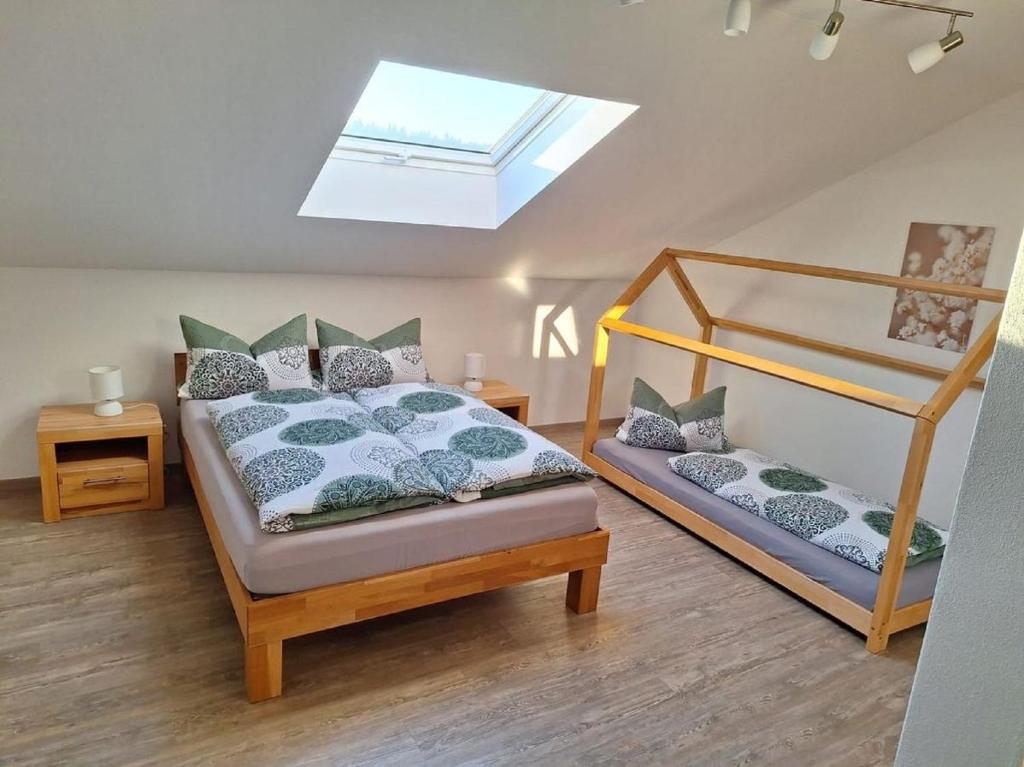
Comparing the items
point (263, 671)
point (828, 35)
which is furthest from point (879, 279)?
point (263, 671)


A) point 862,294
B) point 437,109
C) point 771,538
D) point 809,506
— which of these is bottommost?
point 771,538

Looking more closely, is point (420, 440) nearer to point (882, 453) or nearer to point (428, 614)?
point (428, 614)

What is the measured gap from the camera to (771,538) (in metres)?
2.94

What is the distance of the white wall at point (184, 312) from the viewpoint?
10.5 feet

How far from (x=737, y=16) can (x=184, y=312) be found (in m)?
2.85

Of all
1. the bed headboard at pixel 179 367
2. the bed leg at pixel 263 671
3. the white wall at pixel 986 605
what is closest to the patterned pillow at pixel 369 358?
the bed headboard at pixel 179 367

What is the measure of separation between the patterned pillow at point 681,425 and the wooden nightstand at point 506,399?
2.10ft

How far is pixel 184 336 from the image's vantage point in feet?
11.0

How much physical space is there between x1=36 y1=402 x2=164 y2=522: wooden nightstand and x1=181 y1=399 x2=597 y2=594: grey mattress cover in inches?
24.0

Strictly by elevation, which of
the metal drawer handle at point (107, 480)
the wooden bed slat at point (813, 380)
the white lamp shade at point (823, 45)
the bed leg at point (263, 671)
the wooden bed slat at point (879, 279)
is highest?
the white lamp shade at point (823, 45)

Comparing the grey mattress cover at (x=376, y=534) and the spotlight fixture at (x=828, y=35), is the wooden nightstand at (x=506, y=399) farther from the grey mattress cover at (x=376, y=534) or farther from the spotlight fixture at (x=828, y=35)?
the spotlight fixture at (x=828, y=35)

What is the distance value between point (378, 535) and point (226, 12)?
1.59 meters

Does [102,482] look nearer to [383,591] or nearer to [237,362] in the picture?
[237,362]

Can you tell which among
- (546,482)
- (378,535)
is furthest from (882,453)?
(378,535)
